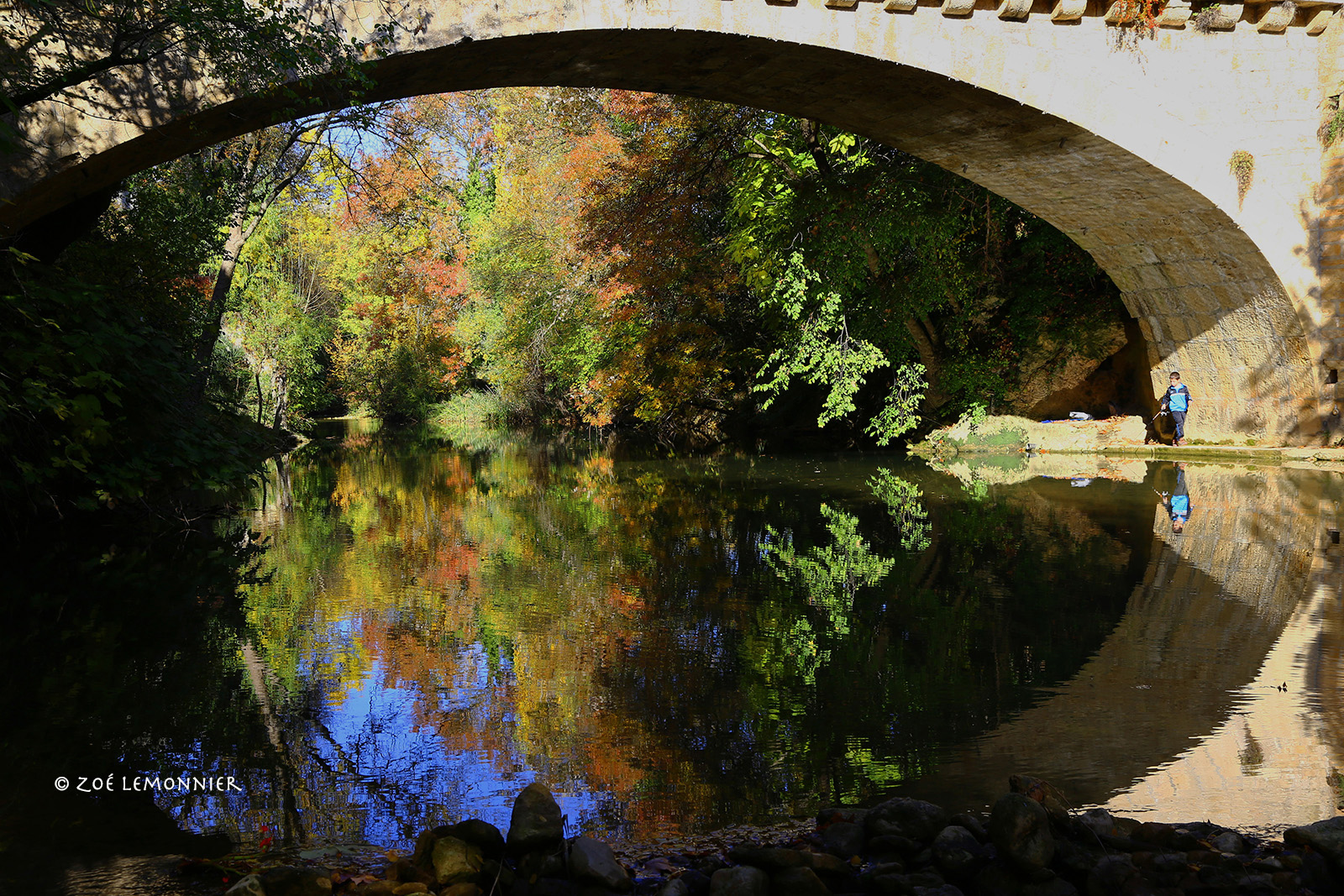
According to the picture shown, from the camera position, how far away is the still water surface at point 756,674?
2.95 meters

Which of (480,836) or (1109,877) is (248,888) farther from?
(1109,877)

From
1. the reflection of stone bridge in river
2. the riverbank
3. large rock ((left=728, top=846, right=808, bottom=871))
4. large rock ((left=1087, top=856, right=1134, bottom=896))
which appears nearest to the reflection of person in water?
the reflection of stone bridge in river

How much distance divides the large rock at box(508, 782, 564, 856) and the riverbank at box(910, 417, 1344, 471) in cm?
1271

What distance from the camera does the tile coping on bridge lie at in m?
9.30

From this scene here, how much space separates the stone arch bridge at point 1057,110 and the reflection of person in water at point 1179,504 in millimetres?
2742

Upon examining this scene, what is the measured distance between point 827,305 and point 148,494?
9.90m

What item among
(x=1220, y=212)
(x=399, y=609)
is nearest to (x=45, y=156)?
(x=399, y=609)

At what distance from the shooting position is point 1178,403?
13734mm

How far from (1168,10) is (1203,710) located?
9.48 m

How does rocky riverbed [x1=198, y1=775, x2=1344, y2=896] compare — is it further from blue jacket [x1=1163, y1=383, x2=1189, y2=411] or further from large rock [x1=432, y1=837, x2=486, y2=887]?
blue jacket [x1=1163, y1=383, x2=1189, y2=411]

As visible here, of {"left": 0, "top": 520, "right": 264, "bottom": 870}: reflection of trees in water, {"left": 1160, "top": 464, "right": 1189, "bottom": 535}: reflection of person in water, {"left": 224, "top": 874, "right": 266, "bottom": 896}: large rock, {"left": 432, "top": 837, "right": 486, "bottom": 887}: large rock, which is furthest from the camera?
{"left": 1160, "top": 464, "right": 1189, "bottom": 535}: reflection of person in water

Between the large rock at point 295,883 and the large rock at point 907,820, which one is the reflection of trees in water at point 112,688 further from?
the large rock at point 907,820

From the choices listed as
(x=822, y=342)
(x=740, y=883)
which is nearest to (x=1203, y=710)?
(x=740, y=883)

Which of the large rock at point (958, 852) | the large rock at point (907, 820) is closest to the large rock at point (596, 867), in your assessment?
the large rock at point (907, 820)
